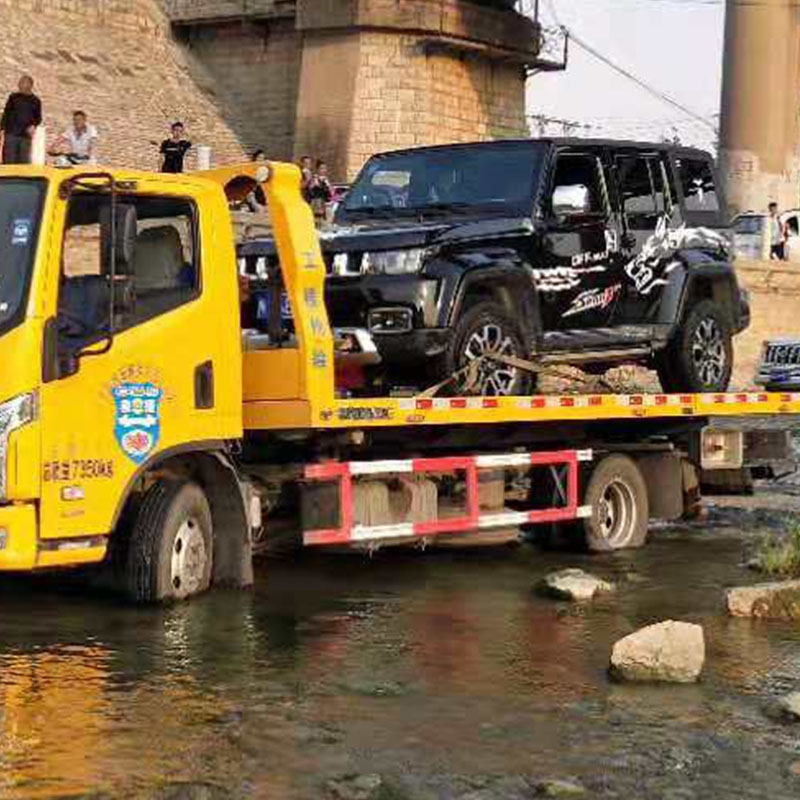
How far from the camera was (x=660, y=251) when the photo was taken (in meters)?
13.7

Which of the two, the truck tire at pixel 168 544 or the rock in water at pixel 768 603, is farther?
the rock in water at pixel 768 603

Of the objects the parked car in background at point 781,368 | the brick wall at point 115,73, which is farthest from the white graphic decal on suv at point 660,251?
the brick wall at point 115,73

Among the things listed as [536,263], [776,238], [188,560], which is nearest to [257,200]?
[536,263]

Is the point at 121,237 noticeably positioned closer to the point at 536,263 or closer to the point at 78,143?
the point at 536,263

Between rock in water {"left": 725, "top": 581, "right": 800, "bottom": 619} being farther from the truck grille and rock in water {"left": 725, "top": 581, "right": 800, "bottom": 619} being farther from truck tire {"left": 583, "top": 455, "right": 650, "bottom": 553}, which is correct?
the truck grille

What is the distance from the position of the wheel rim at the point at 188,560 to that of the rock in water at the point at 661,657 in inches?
110

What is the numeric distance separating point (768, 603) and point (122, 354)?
3.89 metres

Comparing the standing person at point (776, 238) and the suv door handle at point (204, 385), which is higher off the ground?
the standing person at point (776, 238)

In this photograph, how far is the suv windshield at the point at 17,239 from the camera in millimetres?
9242

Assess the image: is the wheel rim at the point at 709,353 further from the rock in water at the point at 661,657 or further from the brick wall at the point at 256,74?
the brick wall at the point at 256,74

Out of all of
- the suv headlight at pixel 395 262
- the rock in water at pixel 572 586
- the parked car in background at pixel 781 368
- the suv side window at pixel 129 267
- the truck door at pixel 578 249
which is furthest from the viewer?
the parked car in background at pixel 781 368

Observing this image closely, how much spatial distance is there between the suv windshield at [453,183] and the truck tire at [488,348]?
0.91m

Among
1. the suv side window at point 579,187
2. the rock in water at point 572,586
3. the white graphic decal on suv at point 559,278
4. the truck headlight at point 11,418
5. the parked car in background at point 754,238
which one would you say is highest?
the parked car in background at point 754,238

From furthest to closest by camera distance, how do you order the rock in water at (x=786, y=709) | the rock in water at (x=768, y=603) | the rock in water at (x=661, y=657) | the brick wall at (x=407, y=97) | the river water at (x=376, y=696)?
the brick wall at (x=407, y=97), the rock in water at (x=768, y=603), the rock in water at (x=661, y=657), the rock in water at (x=786, y=709), the river water at (x=376, y=696)
